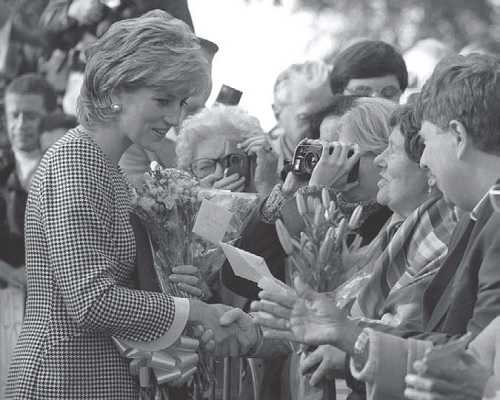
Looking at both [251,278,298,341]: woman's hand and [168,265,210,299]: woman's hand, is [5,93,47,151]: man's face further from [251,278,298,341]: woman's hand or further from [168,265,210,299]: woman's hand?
[251,278,298,341]: woman's hand

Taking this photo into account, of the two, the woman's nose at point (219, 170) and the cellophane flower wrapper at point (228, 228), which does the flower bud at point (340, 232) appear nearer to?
the cellophane flower wrapper at point (228, 228)

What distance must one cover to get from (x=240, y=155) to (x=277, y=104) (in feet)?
2.49

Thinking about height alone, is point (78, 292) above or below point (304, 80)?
below

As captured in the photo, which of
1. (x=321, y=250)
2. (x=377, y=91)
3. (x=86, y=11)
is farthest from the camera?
(x=86, y=11)

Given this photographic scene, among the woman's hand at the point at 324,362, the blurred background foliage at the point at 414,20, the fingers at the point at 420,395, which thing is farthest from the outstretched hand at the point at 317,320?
the blurred background foliage at the point at 414,20

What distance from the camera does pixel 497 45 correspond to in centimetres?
824

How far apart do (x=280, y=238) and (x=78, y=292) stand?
23.2 inches

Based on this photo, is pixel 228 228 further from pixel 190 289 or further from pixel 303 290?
pixel 303 290

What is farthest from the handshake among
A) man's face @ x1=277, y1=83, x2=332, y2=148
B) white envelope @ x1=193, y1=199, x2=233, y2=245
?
man's face @ x1=277, y1=83, x2=332, y2=148

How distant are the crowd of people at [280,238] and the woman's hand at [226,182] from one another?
1cm

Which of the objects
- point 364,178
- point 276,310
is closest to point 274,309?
point 276,310

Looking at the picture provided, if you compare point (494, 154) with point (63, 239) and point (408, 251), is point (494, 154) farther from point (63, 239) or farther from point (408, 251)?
point (63, 239)

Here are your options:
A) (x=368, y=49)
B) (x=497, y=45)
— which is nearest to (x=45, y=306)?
A: (x=368, y=49)

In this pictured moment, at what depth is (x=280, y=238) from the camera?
120 inches
